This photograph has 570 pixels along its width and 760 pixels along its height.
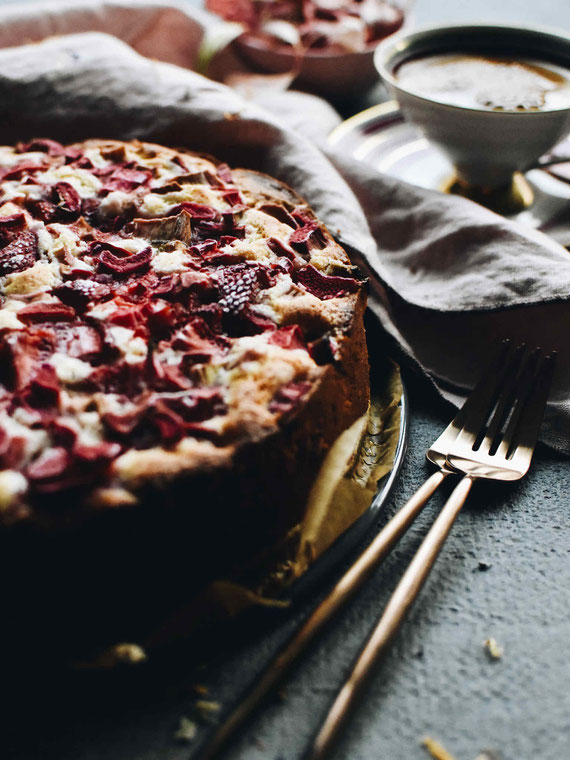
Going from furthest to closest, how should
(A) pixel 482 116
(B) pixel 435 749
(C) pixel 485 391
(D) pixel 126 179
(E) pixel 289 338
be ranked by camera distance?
(A) pixel 482 116, (D) pixel 126 179, (C) pixel 485 391, (E) pixel 289 338, (B) pixel 435 749

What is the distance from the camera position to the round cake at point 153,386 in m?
0.95

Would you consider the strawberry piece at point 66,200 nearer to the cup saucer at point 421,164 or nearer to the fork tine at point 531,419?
the cup saucer at point 421,164

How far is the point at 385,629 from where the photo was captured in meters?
0.99

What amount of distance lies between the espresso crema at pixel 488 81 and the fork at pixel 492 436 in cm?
71

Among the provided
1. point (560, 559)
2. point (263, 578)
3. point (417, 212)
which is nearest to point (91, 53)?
point (417, 212)

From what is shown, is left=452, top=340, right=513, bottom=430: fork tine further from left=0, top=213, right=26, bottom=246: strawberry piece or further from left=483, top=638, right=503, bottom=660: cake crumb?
left=0, top=213, right=26, bottom=246: strawberry piece

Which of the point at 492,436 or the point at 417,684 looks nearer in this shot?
the point at 417,684

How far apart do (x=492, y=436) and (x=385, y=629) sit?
1.59 ft

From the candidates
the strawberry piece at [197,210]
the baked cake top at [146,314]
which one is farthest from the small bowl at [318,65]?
the strawberry piece at [197,210]

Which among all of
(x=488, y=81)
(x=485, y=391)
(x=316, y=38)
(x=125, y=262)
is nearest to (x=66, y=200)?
(x=125, y=262)

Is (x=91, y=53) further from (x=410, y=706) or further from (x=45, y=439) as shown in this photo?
(x=410, y=706)

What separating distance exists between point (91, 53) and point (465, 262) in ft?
3.82

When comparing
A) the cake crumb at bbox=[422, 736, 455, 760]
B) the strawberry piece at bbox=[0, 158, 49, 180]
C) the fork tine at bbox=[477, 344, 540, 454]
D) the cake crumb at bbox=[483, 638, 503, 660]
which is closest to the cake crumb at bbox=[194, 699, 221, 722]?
the cake crumb at bbox=[422, 736, 455, 760]

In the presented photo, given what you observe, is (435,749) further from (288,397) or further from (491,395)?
(491,395)
